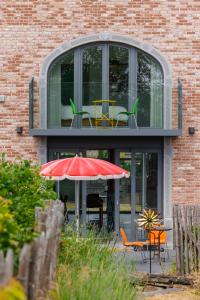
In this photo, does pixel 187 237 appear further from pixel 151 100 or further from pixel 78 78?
pixel 78 78

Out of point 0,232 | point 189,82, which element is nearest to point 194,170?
point 189,82

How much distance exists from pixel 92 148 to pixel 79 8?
3.88m

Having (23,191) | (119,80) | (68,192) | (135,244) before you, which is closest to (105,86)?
(119,80)

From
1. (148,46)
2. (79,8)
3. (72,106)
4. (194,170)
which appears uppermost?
(79,8)

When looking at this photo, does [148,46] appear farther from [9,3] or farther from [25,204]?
[25,204]

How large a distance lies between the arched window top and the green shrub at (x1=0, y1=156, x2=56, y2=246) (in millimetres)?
8462

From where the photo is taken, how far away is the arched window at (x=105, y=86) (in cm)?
1553

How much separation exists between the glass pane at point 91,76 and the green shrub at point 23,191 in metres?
8.53

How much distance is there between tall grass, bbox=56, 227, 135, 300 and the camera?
5.39m

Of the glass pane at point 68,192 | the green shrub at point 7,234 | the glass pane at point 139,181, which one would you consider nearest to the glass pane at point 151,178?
the glass pane at point 139,181

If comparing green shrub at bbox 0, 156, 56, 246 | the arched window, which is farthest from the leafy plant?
the arched window

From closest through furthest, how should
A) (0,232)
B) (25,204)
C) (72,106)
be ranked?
(0,232) < (25,204) < (72,106)

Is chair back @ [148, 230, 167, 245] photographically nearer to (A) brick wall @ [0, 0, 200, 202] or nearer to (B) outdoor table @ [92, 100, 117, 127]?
(A) brick wall @ [0, 0, 200, 202]

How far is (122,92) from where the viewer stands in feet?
51.2
